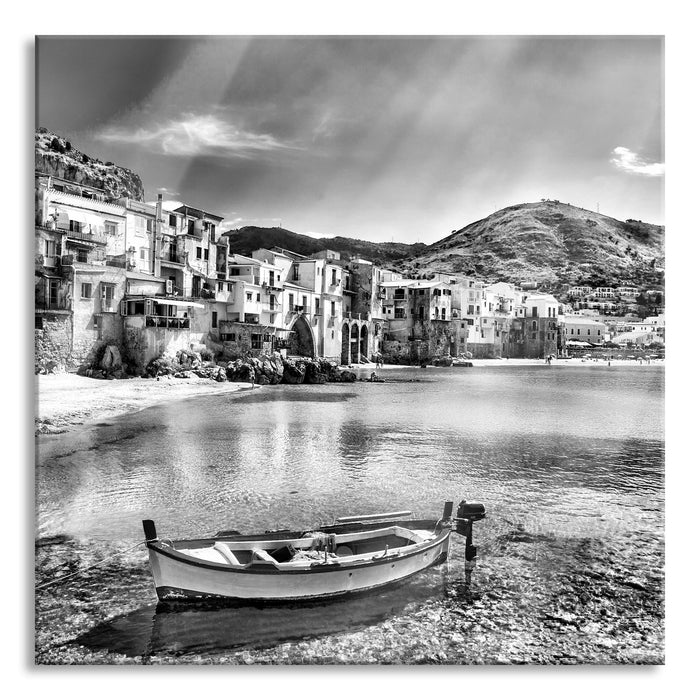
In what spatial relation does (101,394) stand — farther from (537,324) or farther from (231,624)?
(537,324)

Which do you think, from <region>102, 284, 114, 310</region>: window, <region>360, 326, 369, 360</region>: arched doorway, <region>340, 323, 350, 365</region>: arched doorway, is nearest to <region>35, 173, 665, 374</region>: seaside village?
<region>102, 284, 114, 310</region>: window

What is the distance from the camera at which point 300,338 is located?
24172 mm

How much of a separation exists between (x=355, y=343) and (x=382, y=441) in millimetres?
21057

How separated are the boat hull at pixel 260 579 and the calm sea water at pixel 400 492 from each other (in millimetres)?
122

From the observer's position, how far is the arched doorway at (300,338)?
2371 centimetres

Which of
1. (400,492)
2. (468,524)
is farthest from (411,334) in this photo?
(468,524)

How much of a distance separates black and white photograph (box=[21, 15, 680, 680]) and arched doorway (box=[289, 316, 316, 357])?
633 inches

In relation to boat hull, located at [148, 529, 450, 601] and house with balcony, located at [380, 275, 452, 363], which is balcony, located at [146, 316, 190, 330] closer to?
boat hull, located at [148, 529, 450, 601]

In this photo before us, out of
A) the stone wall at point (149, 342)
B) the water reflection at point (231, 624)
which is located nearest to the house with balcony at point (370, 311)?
the stone wall at point (149, 342)

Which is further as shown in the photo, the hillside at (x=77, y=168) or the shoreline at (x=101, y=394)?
the shoreline at (x=101, y=394)

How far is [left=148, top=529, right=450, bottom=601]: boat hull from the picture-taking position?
4.11 meters

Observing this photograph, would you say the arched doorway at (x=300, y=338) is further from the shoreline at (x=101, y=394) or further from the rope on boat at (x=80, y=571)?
the rope on boat at (x=80, y=571)

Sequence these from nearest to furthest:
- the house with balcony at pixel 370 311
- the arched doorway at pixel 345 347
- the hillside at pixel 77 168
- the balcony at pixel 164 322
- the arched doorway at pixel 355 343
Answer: the hillside at pixel 77 168 → the balcony at pixel 164 322 → the house with balcony at pixel 370 311 → the arched doorway at pixel 345 347 → the arched doorway at pixel 355 343
